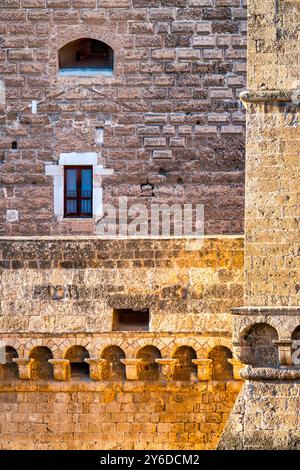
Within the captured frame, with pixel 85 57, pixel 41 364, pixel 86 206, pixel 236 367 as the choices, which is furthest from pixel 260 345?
pixel 85 57

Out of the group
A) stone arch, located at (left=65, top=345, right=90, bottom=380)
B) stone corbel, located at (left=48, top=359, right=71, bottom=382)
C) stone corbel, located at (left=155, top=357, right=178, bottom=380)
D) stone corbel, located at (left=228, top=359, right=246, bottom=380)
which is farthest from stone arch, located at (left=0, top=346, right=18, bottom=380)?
stone corbel, located at (left=228, top=359, right=246, bottom=380)

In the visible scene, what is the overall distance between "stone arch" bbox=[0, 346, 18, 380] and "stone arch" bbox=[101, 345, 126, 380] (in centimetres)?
98

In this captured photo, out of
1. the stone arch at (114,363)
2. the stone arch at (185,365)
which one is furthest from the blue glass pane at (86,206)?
the stone arch at (185,365)

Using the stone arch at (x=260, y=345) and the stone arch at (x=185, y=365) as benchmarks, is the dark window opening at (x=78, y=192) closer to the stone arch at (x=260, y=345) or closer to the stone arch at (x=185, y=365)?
the stone arch at (x=185, y=365)

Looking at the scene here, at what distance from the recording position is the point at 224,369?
24969mm

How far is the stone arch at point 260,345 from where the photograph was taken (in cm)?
2359

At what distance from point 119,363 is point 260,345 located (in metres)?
2.05

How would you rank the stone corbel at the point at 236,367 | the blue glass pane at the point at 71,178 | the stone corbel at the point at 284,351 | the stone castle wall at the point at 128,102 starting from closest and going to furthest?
the stone corbel at the point at 284,351 → the stone corbel at the point at 236,367 → the stone castle wall at the point at 128,102 → the blue glass pane at the point at 71,178

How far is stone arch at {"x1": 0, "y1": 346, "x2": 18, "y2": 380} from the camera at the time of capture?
25.2 meters

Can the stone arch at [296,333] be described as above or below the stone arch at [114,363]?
above

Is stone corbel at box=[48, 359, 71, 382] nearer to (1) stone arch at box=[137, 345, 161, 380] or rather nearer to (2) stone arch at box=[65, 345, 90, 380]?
(2) stone arch at box=[65, 345, 90, 380]

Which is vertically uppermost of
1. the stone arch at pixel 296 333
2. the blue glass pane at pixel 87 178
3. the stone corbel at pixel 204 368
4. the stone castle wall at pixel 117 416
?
the blue glass pane at pixel 87 178

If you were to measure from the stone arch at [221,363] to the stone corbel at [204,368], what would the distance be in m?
0.06
